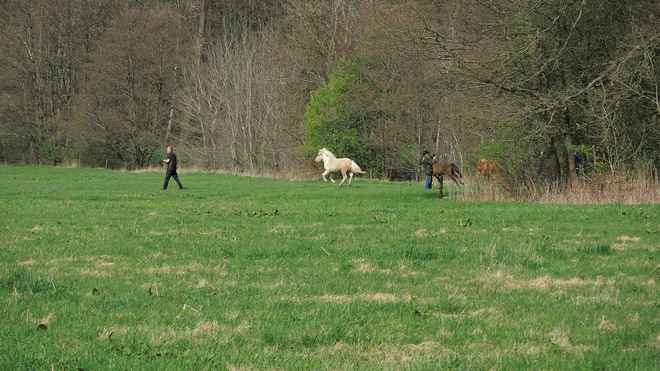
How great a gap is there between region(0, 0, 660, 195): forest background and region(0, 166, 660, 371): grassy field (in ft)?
33.9

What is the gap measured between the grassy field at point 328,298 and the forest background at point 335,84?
10318 mm

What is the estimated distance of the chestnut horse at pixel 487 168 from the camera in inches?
915

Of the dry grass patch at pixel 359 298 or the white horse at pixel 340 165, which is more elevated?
the white horse at pixel 340 165

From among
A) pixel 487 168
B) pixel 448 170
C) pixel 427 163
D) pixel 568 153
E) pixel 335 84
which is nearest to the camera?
pixel 487 168

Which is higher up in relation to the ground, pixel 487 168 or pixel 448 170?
pixel 487 168

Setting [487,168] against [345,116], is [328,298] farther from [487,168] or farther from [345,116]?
[345,116]

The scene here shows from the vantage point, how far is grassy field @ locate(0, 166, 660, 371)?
4.52 meters

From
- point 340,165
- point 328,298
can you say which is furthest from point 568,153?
point 328,298

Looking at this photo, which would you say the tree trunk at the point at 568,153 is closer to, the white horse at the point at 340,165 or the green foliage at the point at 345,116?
the white horse at the point at 340,165

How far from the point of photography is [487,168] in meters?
23.5

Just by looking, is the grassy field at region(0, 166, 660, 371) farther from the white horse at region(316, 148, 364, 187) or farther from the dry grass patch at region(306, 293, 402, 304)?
the white horse at region(316, 148, 364, 187)

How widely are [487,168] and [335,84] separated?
84.0 feet

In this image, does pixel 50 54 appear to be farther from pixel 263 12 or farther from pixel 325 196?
pixel 325 196

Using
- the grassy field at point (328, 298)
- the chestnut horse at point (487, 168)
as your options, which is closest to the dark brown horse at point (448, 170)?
the chestnut horse at point (487, 168)
